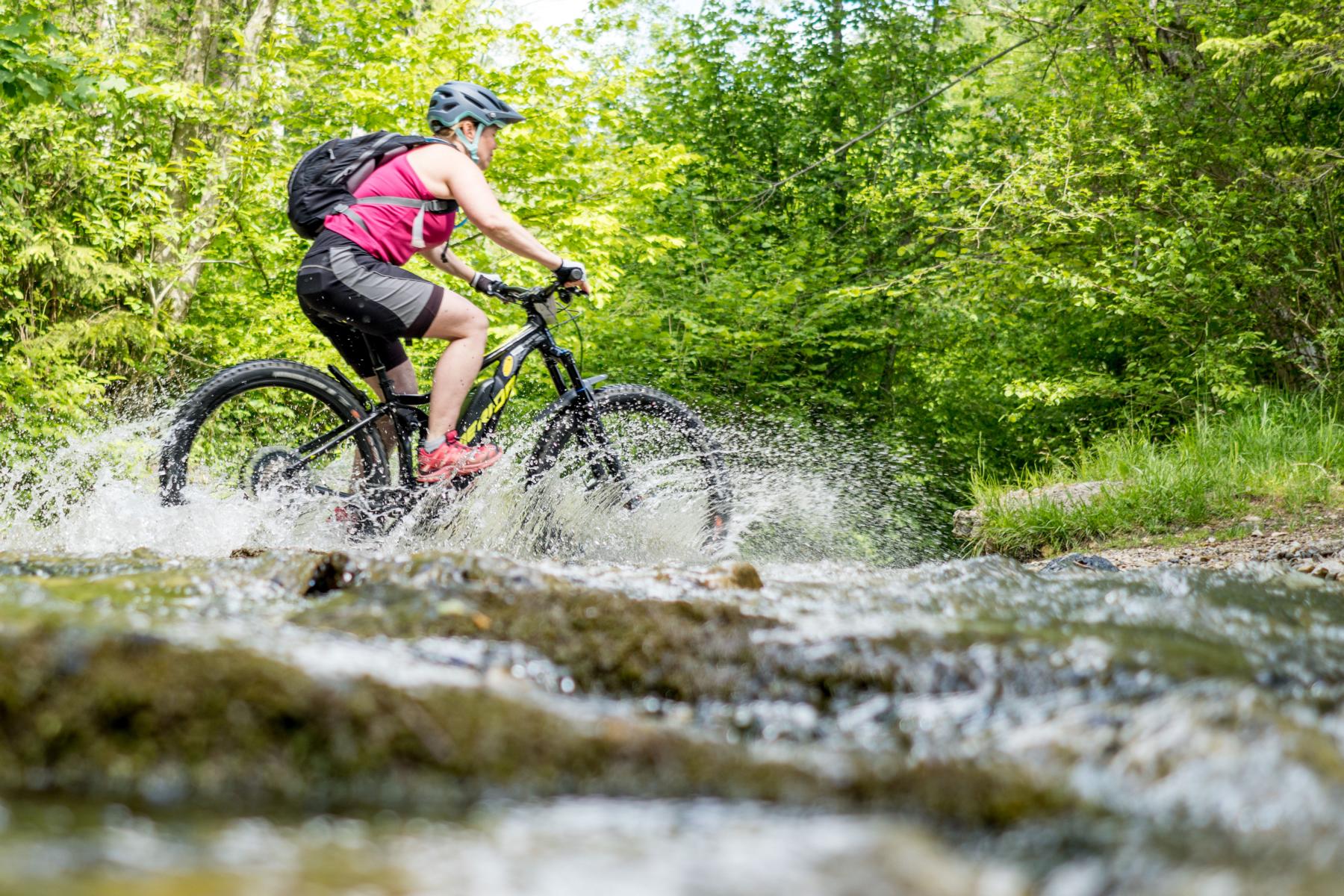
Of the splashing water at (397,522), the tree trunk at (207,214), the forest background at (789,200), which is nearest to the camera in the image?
the splashing water at (397,522)

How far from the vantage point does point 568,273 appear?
4902 millimetres

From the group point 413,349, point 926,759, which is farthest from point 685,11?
point 926,759

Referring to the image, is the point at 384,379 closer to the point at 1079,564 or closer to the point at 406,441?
the point at 406,441

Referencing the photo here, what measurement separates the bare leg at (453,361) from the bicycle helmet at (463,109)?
72 cm

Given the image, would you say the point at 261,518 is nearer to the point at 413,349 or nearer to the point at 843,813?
the point at 843,813

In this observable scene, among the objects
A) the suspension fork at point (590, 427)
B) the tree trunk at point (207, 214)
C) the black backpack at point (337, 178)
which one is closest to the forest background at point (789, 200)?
the tree trunk at point (207, 214)

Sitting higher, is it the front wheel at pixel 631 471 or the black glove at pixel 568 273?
the black glove at pixel 568 273

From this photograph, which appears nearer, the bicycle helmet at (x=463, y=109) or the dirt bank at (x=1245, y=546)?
the bicycle helmet at (x=463, y=109)

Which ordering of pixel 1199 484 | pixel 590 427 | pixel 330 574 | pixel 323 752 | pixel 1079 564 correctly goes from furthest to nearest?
pixel 1199 484
pixel 590 427
pixel 1079 564
pixel 330 574
pixel 323 752

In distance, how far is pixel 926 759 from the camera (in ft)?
4.90

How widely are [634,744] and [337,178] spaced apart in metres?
3.55

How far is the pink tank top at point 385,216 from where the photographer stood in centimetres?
441

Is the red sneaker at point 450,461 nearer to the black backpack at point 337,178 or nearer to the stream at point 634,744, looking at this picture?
the black backpack at point 337,178

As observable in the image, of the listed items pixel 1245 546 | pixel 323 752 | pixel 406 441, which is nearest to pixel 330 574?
pixel 323 752
